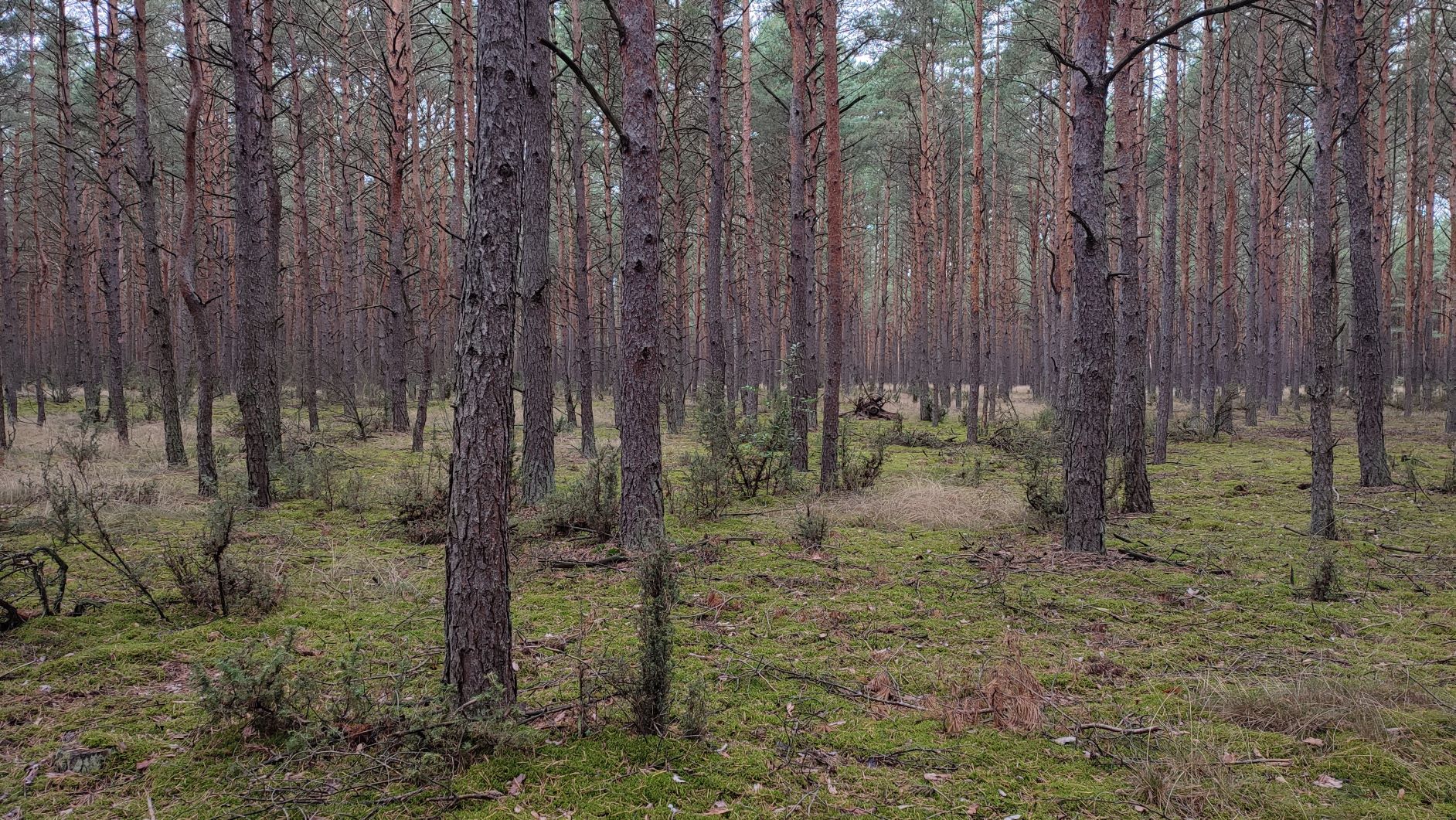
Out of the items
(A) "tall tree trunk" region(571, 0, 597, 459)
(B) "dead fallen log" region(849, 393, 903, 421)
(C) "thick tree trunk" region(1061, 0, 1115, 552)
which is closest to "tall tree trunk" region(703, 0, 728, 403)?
(A) "tall tree trunk" region(571, 0, 597, 459)

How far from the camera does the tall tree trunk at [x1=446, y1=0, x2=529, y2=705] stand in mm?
2686

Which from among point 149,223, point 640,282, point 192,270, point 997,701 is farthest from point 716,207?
point 997,701

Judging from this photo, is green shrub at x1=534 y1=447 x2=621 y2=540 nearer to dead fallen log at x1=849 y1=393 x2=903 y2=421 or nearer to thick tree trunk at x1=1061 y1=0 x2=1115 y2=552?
thick tree trunk at x1=1061 y1=0 x2=1115 y2=552

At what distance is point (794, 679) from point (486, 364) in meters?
2.24

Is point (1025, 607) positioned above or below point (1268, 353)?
below

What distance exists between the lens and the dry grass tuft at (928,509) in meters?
7.65

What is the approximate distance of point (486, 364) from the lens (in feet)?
8.81

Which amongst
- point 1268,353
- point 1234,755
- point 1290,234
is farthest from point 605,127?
point 1290,234

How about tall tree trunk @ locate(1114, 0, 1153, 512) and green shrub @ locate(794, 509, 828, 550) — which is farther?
tall tree trunk @ locate(1114, 0, 1153, 512)

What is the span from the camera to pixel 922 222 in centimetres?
1911

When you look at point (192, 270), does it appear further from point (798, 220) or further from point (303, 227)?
point (303, 227)

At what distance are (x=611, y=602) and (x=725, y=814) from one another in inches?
105

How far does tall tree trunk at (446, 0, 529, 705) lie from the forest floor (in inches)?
13.8

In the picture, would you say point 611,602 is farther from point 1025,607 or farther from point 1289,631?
point 1289,631
